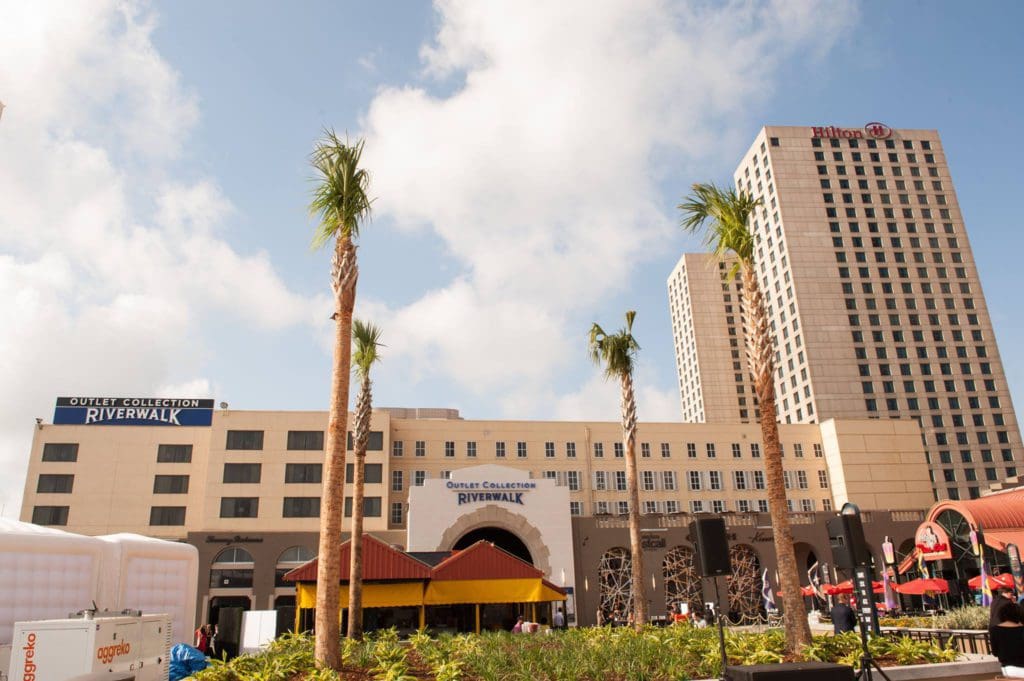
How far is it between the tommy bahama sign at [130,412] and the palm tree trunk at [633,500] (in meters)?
38.5

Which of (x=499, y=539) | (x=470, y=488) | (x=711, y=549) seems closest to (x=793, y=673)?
(x=711, y=549)

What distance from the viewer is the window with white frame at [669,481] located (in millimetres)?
59612

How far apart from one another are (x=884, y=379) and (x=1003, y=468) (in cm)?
1739

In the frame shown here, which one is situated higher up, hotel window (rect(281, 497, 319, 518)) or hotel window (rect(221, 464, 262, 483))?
hotel window (rect(221, 464, 262, 483))

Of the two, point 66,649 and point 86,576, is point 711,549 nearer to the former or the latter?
point 66,649

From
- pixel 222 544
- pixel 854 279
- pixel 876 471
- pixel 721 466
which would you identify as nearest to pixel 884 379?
pixel 854 279

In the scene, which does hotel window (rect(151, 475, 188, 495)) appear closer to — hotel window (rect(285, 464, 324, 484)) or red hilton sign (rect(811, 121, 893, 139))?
hotel window (rect(285, 464, 324, 484))

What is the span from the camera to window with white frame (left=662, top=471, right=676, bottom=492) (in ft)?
196

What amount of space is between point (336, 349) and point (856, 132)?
352 feet

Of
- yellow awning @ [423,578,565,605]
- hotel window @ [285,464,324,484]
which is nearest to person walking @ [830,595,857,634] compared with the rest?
yellow awning @ [423,578,565,605]

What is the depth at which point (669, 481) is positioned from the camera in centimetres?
5984

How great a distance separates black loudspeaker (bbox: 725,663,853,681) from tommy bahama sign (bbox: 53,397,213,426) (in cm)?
5449

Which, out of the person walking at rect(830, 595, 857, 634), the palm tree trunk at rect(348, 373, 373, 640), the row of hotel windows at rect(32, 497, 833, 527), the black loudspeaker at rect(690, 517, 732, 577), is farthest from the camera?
the row of hotel windows at rect(32, 497, 833, 527)

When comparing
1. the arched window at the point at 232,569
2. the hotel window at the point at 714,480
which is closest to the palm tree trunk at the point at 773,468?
the arched window at the point at 232,569
